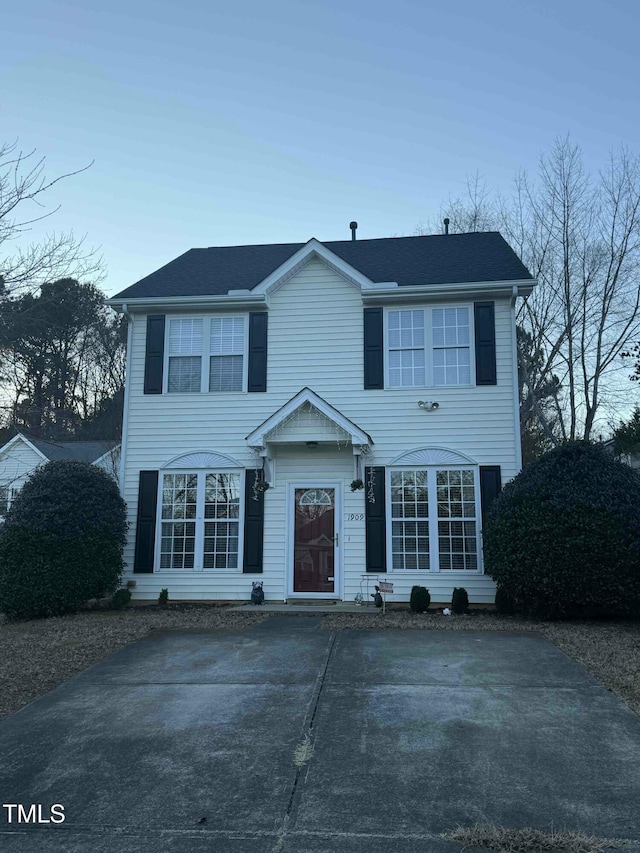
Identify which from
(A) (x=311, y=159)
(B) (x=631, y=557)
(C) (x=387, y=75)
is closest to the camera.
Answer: (B) (x=631, y=557)

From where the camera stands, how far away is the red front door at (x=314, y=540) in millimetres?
11211

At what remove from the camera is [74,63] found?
8.81 m

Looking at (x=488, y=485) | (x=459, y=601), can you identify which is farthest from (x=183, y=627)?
(x=488, y=485)

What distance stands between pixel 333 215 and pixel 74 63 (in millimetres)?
10819

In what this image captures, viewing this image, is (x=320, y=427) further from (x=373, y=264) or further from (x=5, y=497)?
(x=5, y=497)

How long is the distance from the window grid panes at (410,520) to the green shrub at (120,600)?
4891 millimetres

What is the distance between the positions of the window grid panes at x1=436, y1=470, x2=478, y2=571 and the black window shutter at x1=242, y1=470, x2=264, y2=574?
327 centimetres

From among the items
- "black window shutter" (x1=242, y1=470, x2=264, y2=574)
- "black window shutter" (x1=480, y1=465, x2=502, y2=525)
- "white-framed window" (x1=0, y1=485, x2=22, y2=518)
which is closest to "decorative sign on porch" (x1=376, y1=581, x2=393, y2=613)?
"black window shutter" (x1=480, y1=465, x2=502, y2=525)

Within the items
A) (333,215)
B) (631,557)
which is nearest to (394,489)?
(631,557)

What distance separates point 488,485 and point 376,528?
2153mm

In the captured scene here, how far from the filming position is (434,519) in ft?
36.1

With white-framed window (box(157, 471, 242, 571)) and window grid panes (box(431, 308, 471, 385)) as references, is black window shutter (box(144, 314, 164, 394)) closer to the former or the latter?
white-framed window (box(157, 471, 242, 571))

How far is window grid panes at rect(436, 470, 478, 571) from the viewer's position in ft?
35.7

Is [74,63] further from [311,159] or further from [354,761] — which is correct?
[354,761]
